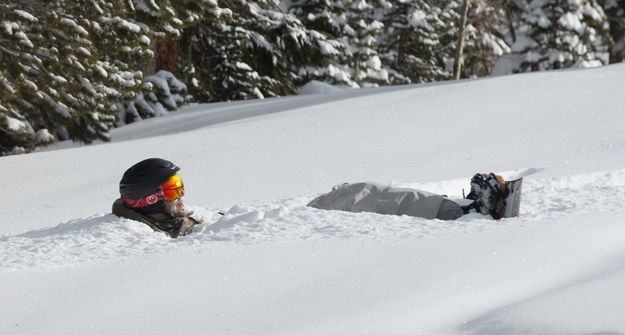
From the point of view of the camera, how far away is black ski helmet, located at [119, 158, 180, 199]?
4.89 meters

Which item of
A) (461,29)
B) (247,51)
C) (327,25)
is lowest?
(247,51)

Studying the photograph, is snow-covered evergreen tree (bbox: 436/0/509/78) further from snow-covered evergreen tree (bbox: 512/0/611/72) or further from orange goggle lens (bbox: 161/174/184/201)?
orange goggle lens (bbox: 161/174/184/201)

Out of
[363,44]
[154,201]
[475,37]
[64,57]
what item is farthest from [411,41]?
[154,201]

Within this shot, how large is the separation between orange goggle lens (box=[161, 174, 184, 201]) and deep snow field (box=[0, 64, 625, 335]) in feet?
0.94

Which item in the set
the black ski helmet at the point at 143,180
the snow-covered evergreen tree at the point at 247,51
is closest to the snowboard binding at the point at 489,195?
the black ski helmet at the point at 143,180

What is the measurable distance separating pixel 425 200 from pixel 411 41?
20.9 m

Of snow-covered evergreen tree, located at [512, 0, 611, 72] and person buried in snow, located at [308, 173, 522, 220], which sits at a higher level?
snow-covered evergreen tree, located at [512, 0, 611, 72]

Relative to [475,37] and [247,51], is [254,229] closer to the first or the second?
[247,51]

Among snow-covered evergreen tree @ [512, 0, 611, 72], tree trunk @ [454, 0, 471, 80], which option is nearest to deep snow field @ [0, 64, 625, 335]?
tree trunk @ [454, 0, 471, 80]

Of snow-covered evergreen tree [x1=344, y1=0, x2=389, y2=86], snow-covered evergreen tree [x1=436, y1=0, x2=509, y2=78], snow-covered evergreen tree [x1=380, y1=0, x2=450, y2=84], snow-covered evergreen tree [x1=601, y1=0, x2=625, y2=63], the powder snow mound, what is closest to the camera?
the powder snow mound

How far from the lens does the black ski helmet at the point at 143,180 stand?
489 centimetres

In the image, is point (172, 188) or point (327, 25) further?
point (327, 25)

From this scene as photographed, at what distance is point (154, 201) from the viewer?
16.2ft

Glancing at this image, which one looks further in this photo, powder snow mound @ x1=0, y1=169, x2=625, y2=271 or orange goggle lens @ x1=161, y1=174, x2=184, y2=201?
orange goggle lens @ x1=161, y1=174, x2=184, y2=201
